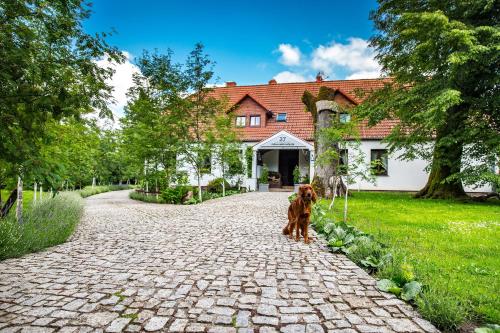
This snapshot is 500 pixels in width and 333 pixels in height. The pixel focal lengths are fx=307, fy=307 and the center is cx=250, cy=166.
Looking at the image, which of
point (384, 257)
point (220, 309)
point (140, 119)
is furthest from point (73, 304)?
point (140, 119)

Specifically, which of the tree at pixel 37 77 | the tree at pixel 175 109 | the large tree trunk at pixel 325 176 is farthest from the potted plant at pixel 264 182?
the tree at pixel 37 77

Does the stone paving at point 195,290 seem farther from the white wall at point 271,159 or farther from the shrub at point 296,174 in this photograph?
the white wall at point 271,159

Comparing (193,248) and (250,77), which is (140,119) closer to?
(193,248)

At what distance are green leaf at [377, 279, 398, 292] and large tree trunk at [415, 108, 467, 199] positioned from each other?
473 inches

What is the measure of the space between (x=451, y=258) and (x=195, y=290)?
364cm

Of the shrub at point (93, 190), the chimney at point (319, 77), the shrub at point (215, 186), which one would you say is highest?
the chimney at point (319, 77)

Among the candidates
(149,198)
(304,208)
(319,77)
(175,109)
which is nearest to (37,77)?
(304,208)

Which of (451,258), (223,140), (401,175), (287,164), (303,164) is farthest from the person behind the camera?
(287,164)

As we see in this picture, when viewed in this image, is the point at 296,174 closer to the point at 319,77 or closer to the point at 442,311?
the point at 319,77

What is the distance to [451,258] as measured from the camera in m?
4.41

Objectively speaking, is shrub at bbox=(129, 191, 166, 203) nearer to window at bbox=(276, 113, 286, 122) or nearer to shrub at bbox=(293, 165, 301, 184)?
shrub at bbox=(293, 165, 301, 184)

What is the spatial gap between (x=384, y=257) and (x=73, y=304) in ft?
12.1

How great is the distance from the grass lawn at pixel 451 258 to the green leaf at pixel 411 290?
96 millimetres

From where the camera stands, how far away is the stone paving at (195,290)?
8.61 ft
